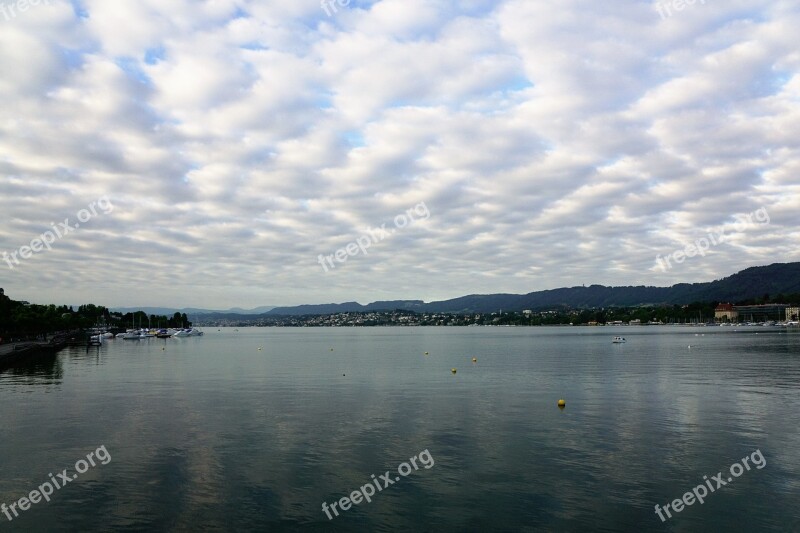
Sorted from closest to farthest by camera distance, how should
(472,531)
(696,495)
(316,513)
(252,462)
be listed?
(472,531) → (316,513) → (696,495) → (252,462)

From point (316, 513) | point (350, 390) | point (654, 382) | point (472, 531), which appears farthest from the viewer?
point (654, 382)

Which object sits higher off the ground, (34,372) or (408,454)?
(34,372)

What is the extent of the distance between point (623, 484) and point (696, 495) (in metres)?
2.79

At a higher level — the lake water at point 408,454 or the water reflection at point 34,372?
the water reflection at point 34,372

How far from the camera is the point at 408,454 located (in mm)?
29578

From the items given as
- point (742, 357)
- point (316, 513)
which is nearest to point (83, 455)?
point (316, 513)

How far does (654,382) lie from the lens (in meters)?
59.8

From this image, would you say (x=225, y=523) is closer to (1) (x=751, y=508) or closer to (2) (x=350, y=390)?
(1) (x=751, y=508)

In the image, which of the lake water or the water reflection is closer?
the lake water

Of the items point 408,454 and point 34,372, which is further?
point 34,372

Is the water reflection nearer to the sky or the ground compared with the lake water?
nearer to the sky

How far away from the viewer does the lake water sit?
2131cm

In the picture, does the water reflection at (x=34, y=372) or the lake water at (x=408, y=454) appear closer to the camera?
the lake water at (x=408, y=454)

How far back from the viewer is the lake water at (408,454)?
21312mm
